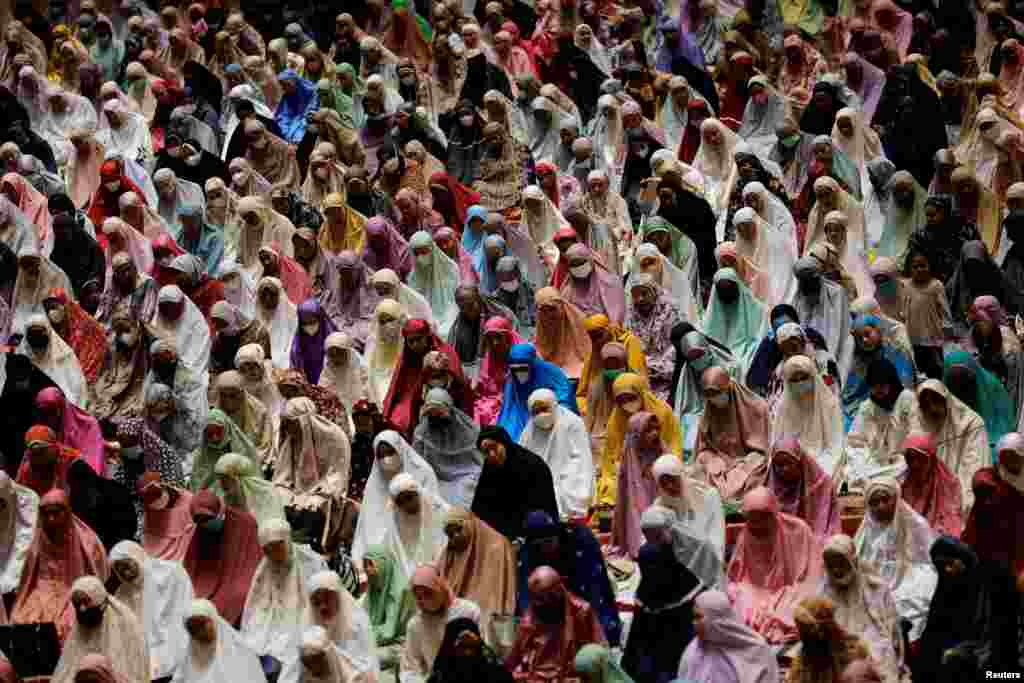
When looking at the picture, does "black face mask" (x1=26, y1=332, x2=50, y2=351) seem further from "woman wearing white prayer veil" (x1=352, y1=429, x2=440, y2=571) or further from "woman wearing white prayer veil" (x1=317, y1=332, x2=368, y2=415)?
"woman wearing white prayer veil" (x1=352, y1=429, x2=440, y2=571)

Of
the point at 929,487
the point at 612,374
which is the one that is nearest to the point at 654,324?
the point at 612,374

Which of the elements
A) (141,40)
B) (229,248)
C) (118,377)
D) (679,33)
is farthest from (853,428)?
(141,40)

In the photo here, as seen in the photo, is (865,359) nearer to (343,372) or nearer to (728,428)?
(728,428)

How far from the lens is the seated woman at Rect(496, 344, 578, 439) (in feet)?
42.6

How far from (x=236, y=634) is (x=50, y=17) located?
12077 millimetres

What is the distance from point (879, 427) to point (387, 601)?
3039 millimetres

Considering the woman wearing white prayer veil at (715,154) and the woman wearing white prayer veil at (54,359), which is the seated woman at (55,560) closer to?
the woman wearing white prayer veil at (54,359)

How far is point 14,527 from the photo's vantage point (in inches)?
477

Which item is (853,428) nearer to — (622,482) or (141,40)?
(622,482)

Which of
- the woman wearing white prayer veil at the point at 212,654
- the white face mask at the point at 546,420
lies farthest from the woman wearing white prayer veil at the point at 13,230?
the woman wearing white prayer veil at the point at 212,654

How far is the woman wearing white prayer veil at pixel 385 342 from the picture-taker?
1411cm

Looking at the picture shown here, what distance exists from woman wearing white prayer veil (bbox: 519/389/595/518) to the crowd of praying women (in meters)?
0.02

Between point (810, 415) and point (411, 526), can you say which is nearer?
point (411, 526)

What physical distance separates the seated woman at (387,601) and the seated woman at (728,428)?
192 centimetres
